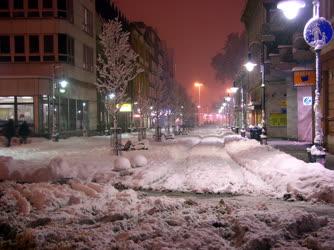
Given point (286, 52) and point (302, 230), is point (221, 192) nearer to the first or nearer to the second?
point (302, 230)

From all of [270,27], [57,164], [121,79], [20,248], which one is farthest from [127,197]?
[270,27]

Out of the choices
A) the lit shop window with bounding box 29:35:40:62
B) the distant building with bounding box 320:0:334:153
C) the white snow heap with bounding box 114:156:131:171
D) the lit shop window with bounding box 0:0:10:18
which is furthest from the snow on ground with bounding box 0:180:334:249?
the lit shop window with bounding box 0:0:10:18

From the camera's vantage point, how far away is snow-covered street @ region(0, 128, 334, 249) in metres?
7.53

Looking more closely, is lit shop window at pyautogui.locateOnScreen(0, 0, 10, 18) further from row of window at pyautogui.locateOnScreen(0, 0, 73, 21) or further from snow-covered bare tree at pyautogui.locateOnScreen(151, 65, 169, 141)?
snow-covered bare tree at pyautogui.locateOnScreen(151, 65, 169, 141)

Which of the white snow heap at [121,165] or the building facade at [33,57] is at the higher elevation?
the building facade at [33,57]

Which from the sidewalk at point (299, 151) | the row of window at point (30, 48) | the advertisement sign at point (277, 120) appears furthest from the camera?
the advertisement sign at point (277, 120)

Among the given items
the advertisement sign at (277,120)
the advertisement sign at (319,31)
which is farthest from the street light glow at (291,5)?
the advertisement sign at (277,120)

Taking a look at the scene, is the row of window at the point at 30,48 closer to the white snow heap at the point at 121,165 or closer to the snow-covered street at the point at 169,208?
the snow-covered street at the point at 169,208

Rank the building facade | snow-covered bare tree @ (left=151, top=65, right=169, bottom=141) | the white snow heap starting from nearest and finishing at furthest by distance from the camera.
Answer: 1. the white snow heap
2. snow-covered bare tree @ (left=151, top=65, right=169, bottom=141)
3. the building facade

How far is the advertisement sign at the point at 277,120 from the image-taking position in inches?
1916

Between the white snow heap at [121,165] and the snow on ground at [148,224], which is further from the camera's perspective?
the white snow heap at [121,165]

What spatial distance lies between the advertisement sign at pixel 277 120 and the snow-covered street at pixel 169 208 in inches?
1232

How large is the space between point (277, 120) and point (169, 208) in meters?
40.3

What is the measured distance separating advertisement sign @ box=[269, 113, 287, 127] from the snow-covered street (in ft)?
103
